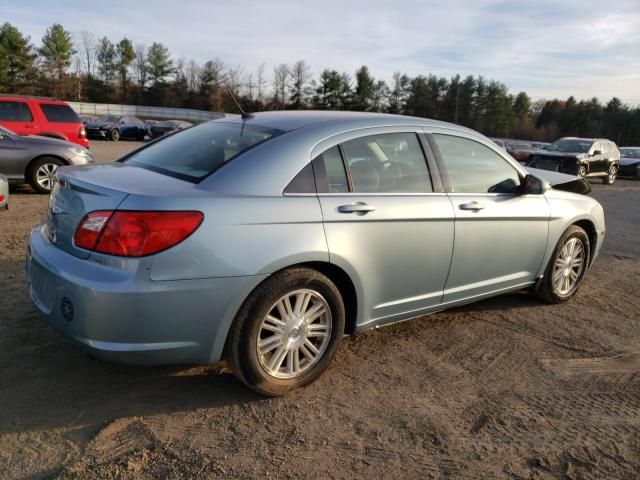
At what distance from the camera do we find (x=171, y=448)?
2.56m

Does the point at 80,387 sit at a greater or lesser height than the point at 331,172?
lesser

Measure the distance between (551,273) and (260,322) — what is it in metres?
3.01

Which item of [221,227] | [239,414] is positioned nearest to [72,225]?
[221,227]

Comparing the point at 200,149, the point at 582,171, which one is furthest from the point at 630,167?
the point at 200,149

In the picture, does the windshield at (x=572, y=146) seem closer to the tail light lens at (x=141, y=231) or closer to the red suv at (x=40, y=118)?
the red suv at (x=40, y=118)

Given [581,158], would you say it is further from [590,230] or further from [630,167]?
[590,230]

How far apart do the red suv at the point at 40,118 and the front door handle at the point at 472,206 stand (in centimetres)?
1047

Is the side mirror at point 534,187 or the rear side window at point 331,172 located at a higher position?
the rear side window at point 331,172

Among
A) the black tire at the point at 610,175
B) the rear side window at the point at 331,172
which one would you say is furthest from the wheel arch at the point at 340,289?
the black tire at the point at 610,175

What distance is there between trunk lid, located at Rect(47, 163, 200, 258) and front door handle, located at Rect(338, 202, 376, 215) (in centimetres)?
88

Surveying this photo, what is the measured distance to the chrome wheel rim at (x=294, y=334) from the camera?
299cm

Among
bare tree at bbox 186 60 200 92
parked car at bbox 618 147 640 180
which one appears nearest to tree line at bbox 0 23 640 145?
bare tree at bbox 186 60 200 92

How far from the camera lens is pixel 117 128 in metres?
29.5

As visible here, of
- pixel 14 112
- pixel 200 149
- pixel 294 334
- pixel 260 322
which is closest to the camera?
pixel 260 322
